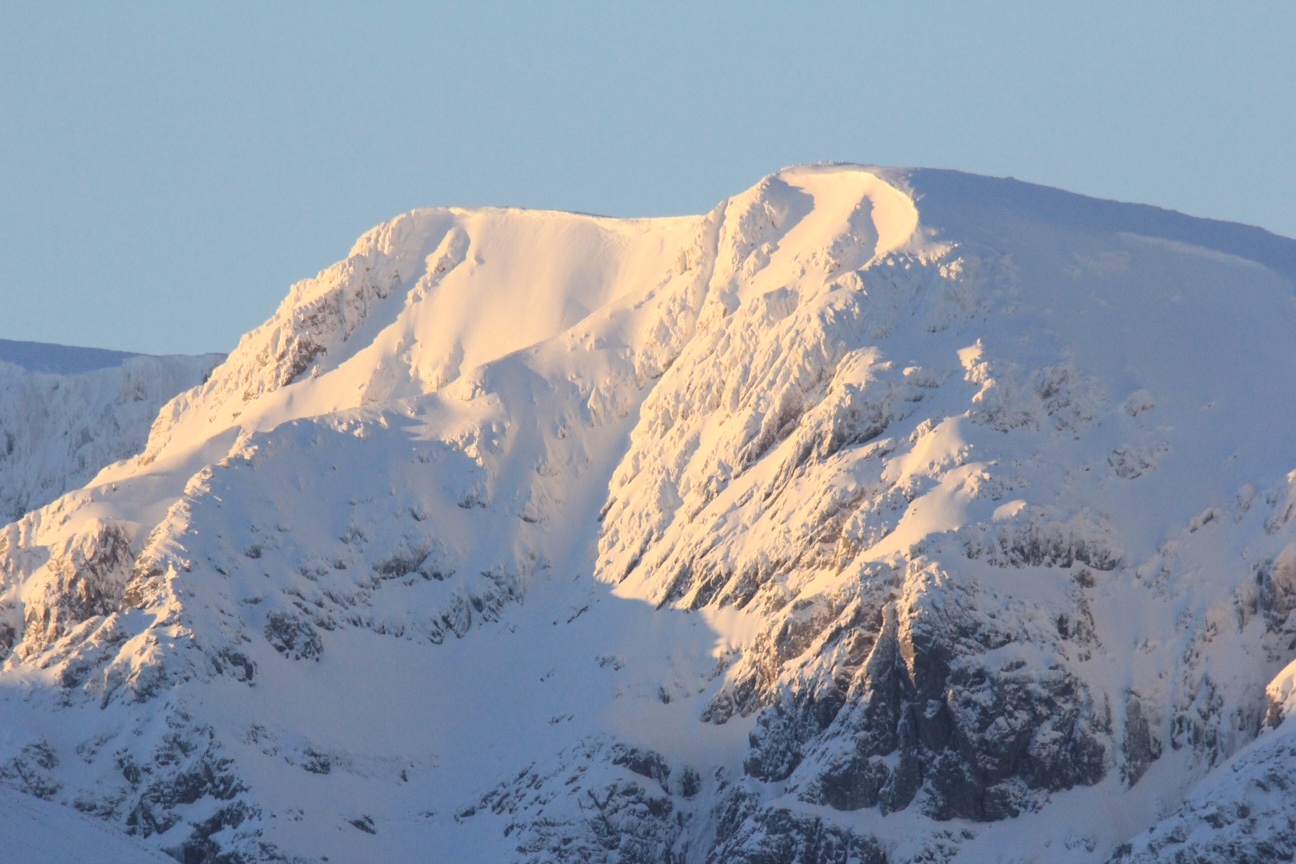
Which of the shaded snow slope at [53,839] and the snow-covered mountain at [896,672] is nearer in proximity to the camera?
the shaded snow slope at [53,839]

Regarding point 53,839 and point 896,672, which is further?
point 896,672

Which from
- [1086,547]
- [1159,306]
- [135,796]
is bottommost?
[135,796]

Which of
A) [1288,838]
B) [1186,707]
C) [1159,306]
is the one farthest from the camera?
[1159,306]

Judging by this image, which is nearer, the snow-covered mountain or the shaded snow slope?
the shaded snow slope

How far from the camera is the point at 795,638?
182 m

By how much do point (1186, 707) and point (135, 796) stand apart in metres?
67.4

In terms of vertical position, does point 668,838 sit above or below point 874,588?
below

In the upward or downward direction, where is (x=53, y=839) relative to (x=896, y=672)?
downward

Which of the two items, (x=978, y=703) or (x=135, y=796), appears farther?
(x=135, y=796)

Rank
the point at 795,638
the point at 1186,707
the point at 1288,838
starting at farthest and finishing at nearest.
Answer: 1. the point at 795,638
2. the point at 1186,707
3. the point at 1288,838

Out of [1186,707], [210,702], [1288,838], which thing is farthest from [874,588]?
[210,702]

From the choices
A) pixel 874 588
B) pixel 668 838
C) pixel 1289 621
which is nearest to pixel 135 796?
pixel 668 838

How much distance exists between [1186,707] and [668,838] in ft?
110

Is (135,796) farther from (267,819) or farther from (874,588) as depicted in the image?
(874,588)
